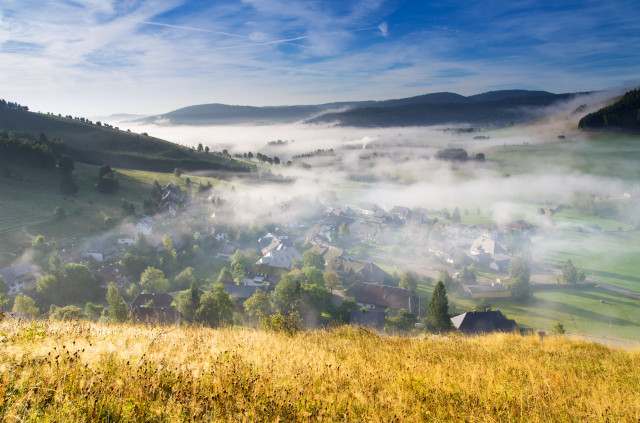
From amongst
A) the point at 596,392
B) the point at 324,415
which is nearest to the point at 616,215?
the point at 596,392

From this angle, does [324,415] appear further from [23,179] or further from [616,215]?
[616,215]

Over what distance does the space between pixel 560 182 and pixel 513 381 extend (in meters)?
102

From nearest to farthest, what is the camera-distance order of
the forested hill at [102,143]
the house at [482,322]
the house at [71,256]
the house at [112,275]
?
the house at [482,322], the house at [112,275], the house at [71,256], the forested hill at [102,143]

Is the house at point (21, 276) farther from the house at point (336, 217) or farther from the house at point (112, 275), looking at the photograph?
the house at point (336, 217)

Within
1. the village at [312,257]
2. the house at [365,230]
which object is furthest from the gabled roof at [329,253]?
the house at [365,230]

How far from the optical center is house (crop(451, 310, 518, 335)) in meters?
30.4

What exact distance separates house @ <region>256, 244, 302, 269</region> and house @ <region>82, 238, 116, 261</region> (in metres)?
25.8

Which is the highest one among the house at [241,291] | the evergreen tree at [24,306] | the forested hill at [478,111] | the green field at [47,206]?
the forested hill at [478,111]

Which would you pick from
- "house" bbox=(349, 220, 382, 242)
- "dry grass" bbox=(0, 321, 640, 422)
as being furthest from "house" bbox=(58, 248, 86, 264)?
"house" bbox=(349, 220, 382, 242)

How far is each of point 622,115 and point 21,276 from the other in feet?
265

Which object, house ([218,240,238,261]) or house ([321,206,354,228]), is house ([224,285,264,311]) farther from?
house ([321,206,354,228])

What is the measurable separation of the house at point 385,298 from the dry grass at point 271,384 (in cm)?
3316

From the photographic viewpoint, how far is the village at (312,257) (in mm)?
36594

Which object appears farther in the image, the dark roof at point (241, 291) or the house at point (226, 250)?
the house at point (226, 250)
